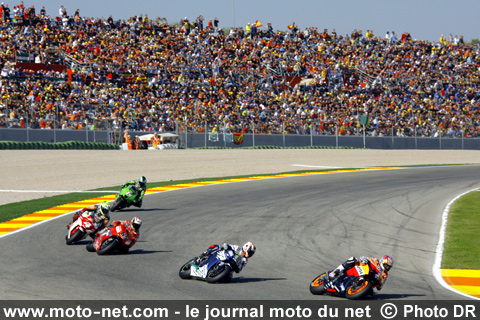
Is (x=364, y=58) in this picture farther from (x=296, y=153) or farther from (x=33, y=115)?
(x=33, y=115)

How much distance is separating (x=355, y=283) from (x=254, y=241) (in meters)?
4.43

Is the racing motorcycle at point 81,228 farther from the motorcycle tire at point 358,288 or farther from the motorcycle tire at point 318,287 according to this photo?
the motorcycle tire at point 358,288

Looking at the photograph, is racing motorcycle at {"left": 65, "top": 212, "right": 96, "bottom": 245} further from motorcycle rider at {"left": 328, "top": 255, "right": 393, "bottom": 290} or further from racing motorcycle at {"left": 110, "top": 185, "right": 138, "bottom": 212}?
motorcycle rider at {"left": 328, "top": 255, "right": 393, "bottom": 290}

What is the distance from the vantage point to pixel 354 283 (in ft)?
25.1

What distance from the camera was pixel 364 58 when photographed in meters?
49.6

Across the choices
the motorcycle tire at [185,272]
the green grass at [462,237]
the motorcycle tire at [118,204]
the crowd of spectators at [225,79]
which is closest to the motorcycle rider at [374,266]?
the motorcycle tire at [185,272]

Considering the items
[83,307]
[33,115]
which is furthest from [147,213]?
[33,115]

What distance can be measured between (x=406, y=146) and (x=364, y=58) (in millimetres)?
9904

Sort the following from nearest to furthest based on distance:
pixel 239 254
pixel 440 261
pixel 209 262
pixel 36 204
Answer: pixel 209 262
pixel 239 254
pixel 440 261
pixel 36 204

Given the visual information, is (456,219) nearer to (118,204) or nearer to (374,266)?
(118,204)

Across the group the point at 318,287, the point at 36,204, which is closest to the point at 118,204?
the point at 36,204

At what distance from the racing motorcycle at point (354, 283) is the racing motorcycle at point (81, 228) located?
486cm

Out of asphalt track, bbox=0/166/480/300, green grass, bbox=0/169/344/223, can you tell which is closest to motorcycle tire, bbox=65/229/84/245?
asphalt track, bbox=0/166/480/300

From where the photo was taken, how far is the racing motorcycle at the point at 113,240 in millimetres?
10197
